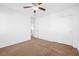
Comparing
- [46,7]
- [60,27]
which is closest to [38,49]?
[60,27]

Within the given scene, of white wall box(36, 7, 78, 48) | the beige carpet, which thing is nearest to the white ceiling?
white wall box(36, 7, 78, 48)

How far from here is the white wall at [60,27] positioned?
151 cm

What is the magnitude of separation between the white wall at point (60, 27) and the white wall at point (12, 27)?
25cm

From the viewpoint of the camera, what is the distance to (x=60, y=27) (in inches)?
60.9

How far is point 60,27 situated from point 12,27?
34.2 inches

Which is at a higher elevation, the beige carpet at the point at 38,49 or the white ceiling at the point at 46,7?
the white ceiling at the point at 46,7

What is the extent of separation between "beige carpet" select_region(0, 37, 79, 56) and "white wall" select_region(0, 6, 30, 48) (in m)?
0.10

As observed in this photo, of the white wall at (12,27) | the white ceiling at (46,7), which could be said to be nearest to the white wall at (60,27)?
the white ceiling at (46,7)

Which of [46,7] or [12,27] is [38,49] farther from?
[46,7]

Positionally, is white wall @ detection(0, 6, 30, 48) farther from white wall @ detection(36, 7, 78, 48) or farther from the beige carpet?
white wall @ detection(36, 7, 78, 48)

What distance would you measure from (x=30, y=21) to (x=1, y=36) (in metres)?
0.58

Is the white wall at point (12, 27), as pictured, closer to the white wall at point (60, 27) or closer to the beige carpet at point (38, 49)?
the beige carpet at point (38, 49)

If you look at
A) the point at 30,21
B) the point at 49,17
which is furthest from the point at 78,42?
the point at 30,21

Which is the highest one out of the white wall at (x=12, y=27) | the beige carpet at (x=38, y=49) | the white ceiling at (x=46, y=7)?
the white ceiling at (x=46, y=7)
